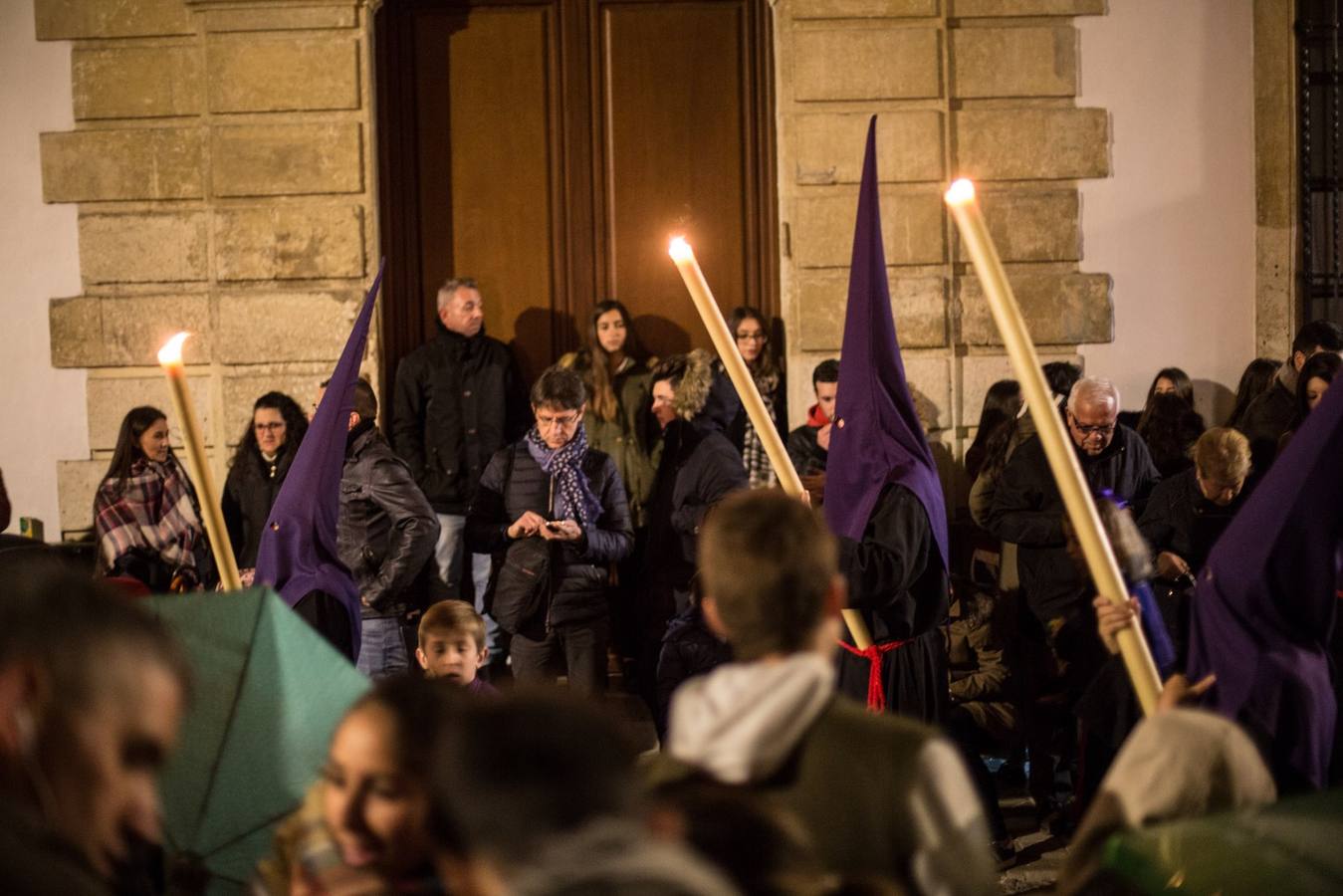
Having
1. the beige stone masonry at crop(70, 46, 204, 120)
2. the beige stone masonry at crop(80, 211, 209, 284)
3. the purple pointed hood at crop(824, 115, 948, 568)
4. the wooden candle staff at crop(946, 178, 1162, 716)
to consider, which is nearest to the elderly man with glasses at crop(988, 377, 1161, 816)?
the purple pointed hood at crop(824, 115, 948, 568)

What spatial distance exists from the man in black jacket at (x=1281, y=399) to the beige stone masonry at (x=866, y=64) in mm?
2277

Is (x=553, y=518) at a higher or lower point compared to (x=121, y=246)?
lower

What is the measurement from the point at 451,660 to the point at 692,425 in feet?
9.24

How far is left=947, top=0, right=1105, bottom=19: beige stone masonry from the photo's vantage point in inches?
309

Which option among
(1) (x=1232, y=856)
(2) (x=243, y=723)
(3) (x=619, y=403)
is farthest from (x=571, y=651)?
(1) (x=1232, y=856)

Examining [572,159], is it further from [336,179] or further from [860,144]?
[860,144]

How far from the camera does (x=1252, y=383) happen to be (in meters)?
7.32

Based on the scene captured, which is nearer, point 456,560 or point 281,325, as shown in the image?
point 456,560

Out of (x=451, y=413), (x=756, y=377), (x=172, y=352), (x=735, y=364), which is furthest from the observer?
(x=756, y=377)

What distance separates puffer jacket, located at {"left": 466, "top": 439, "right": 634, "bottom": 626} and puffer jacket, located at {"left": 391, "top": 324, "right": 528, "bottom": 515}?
105 cm

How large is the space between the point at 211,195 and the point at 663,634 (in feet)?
11.3

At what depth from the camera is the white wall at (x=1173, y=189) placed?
7.94 meters

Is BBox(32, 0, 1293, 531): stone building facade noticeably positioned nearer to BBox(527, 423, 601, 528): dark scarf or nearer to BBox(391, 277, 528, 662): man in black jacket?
BBox(391, 277, 528, 662): man in black jacket

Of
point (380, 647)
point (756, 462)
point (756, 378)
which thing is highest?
point (756, 378)
